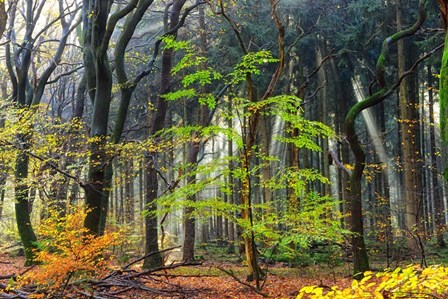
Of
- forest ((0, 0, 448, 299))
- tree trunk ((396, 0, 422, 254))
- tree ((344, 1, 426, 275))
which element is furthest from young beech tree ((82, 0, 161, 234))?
tree trunk ((396, 0, 422, 254))

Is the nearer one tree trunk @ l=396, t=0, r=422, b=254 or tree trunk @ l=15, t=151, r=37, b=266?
tree trunk @ l=15, t=151, r=37, b=266

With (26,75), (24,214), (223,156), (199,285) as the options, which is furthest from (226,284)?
(26,75)

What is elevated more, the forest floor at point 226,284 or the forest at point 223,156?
the forest at point 223,156

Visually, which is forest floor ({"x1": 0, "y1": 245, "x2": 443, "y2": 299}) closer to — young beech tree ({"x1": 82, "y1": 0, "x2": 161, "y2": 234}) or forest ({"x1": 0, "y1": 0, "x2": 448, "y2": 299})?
forest ({"x1": 0, "y1": 0, "x2": 448, "y2": 299})

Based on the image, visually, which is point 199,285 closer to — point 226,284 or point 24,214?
point 226,284

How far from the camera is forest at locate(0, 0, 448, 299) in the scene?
28.8ft

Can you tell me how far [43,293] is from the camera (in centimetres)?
741

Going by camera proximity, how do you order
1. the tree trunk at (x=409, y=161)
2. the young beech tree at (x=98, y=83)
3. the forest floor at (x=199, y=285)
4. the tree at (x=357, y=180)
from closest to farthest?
the forest floor at (x=199, y=285)
the tree at (x=357, y=180)
the young beech tree at (x=98, y=83)
the tree trunk at (x=409, y=161)

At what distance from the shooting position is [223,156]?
46.5 ft

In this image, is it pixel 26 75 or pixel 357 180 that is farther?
pixel 26 75

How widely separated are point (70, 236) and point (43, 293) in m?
1.04

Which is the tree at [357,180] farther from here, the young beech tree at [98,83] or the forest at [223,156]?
the young beech tree at [98,83]

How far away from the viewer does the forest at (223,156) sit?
878 cm

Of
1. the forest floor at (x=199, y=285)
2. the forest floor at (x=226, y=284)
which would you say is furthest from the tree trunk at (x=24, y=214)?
the forest floor at (x=199, y=285)
